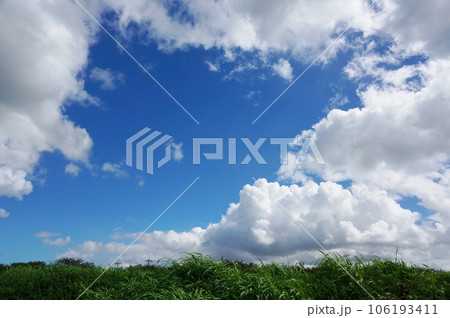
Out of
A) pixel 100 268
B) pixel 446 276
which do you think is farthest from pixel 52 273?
pixel 446 276

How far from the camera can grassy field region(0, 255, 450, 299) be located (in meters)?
7.95

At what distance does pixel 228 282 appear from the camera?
8633 millimetres

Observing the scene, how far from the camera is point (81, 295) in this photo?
873 cm

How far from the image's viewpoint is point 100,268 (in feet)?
35.1

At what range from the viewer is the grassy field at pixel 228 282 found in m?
7.95
